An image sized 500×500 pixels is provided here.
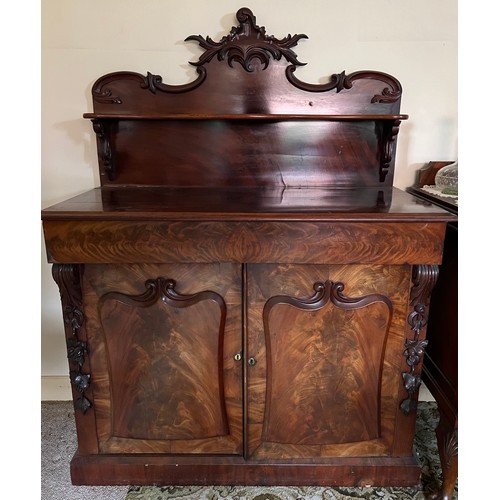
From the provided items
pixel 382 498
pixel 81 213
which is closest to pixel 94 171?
pixel 81 213

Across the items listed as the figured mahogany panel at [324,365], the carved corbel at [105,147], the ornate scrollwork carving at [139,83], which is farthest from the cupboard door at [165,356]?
the ornate scrollwork carving at [139,83]

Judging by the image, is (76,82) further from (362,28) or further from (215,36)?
(362,28)

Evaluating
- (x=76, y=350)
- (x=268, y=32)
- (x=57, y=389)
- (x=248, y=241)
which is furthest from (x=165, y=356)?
(x=268, y=32)

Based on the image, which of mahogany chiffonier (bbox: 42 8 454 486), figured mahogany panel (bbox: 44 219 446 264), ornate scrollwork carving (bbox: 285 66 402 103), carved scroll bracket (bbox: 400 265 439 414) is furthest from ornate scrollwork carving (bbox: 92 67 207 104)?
carved scroll bracket (bbox: 400 265 439 414)

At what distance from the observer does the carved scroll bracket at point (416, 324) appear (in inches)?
43.2

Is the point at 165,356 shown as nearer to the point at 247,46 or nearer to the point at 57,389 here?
the point at 57,389

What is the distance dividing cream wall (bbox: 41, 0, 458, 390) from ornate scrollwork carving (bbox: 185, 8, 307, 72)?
0.04 metres

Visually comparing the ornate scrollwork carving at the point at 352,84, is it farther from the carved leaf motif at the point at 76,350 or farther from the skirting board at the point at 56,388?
the skirting board at the point at 56,388

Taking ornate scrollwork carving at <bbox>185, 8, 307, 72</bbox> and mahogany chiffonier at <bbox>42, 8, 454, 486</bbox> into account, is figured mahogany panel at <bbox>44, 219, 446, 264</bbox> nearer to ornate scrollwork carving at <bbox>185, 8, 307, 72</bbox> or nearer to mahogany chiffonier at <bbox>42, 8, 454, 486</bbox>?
mahogany chiffonier at <bbox>42, 8, 454, 486</bbox>

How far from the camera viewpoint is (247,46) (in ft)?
4.58

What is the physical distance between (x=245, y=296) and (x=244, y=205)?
0.87 ft
